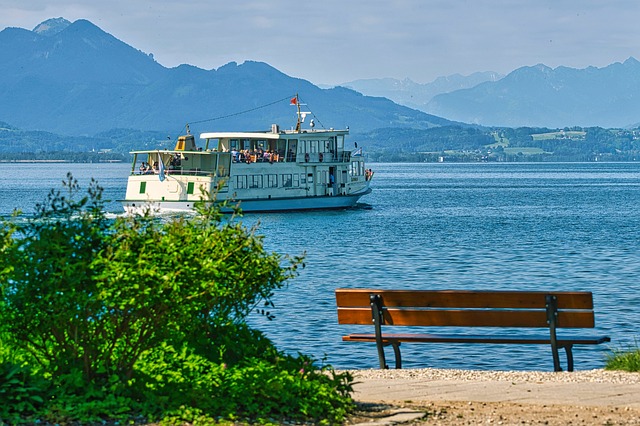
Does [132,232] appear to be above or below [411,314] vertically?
above

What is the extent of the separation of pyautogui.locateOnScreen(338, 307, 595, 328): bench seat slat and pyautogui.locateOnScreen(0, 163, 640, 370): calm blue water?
16.7 feet

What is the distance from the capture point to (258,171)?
64938 mm

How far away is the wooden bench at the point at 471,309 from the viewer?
453 inches

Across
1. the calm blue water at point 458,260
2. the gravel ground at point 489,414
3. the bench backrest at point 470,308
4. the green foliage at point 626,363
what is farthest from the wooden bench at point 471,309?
the calm blue water at point 458,260

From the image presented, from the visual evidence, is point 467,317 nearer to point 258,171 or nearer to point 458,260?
point 458,260

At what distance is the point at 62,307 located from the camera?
825 centimetres

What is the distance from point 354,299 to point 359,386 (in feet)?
6.25

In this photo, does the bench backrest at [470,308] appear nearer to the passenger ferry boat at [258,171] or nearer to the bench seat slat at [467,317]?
the bench seat slat at [467,317]

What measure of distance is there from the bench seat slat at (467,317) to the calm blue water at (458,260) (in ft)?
16.7

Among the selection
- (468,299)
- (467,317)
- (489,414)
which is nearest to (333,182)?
(467,317)

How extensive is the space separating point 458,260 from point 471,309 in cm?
2780

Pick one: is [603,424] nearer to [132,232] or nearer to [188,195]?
Result: [132,232]

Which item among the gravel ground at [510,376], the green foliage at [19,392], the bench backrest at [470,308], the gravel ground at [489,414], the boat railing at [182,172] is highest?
Answer: the boat railing at [182,172]

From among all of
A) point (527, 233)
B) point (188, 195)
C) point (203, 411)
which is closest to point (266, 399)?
point (203, 411)
